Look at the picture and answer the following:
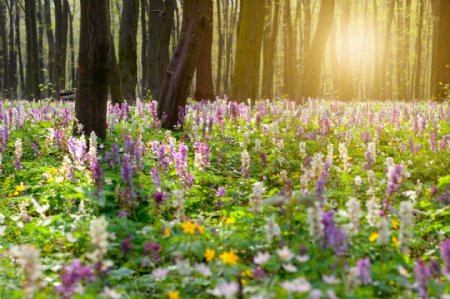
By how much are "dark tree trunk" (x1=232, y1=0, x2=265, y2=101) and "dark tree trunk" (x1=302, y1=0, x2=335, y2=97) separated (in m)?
4.94

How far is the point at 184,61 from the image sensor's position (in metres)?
9.74

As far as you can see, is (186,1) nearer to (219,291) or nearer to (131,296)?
(131,296)

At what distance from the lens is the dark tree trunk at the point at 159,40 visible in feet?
58.5

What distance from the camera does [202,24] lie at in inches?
380

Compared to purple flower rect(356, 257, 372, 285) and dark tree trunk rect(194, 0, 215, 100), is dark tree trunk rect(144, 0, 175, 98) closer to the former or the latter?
dark tree trunk rect(194, 0, 215, 100)

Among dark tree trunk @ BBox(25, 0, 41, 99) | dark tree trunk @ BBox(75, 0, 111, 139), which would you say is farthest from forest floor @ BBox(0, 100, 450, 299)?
dark tree trunk @ BBox(25, 0, 41, 99)

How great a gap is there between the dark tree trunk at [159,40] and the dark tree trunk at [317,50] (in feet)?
18.9

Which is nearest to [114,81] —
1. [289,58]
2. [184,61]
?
[184,61]

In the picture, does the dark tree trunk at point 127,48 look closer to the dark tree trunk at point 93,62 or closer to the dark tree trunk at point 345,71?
the dark tree trunk at point 93,62

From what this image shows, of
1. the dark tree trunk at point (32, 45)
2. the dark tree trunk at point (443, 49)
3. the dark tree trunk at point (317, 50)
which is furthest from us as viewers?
the dark tree trunk at point (32, 45)

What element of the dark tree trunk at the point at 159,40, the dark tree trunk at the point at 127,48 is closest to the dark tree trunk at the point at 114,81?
the dark tree trunk at the point at 127,48

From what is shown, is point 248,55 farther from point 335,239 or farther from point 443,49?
point 335,239

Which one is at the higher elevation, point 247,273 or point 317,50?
point 317,50

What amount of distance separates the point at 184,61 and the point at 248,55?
4.89m
